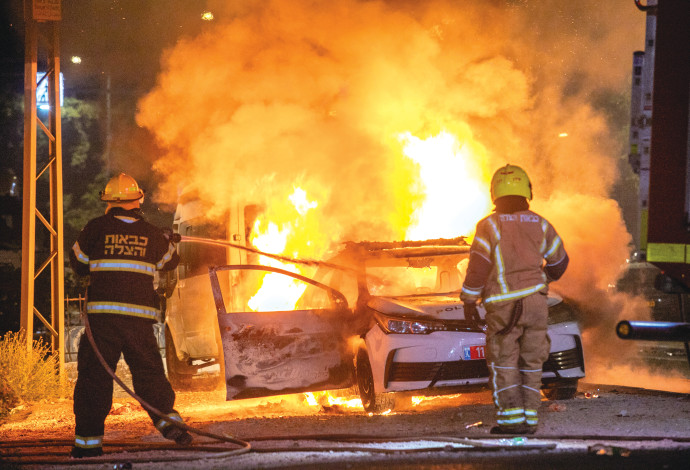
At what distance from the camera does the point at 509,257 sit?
214 inches

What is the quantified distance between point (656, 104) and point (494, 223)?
1.39 metres

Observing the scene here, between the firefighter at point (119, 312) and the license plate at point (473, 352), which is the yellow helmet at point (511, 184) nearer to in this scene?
the license plate at point (473, 352)

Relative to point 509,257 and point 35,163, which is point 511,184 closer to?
point 509,257

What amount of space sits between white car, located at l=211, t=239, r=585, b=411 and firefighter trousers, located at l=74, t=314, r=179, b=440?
3.54 ft

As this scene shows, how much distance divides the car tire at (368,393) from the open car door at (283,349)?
121 mm

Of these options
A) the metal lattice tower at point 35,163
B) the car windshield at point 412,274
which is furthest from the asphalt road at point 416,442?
the metal lattice tower at point 35,163

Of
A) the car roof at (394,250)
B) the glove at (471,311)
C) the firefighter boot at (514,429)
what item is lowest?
the firefighter boot at (514,429)

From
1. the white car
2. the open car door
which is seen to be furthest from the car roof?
the open car door

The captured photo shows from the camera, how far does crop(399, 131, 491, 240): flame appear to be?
11312mm

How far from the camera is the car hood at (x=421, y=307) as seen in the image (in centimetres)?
645

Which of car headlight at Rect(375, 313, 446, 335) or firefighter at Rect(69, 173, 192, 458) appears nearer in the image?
firefighter at Rect(69, 173, 192, 458)

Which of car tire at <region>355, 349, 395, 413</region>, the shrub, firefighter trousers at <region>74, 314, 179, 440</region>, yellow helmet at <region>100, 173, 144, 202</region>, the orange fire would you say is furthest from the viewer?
the orange fire

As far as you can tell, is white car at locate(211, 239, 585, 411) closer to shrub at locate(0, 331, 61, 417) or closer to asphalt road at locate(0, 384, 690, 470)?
asphalt road at locate(0, 384, 690, 470)

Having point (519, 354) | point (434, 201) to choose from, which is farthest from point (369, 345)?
point (434, 201)
